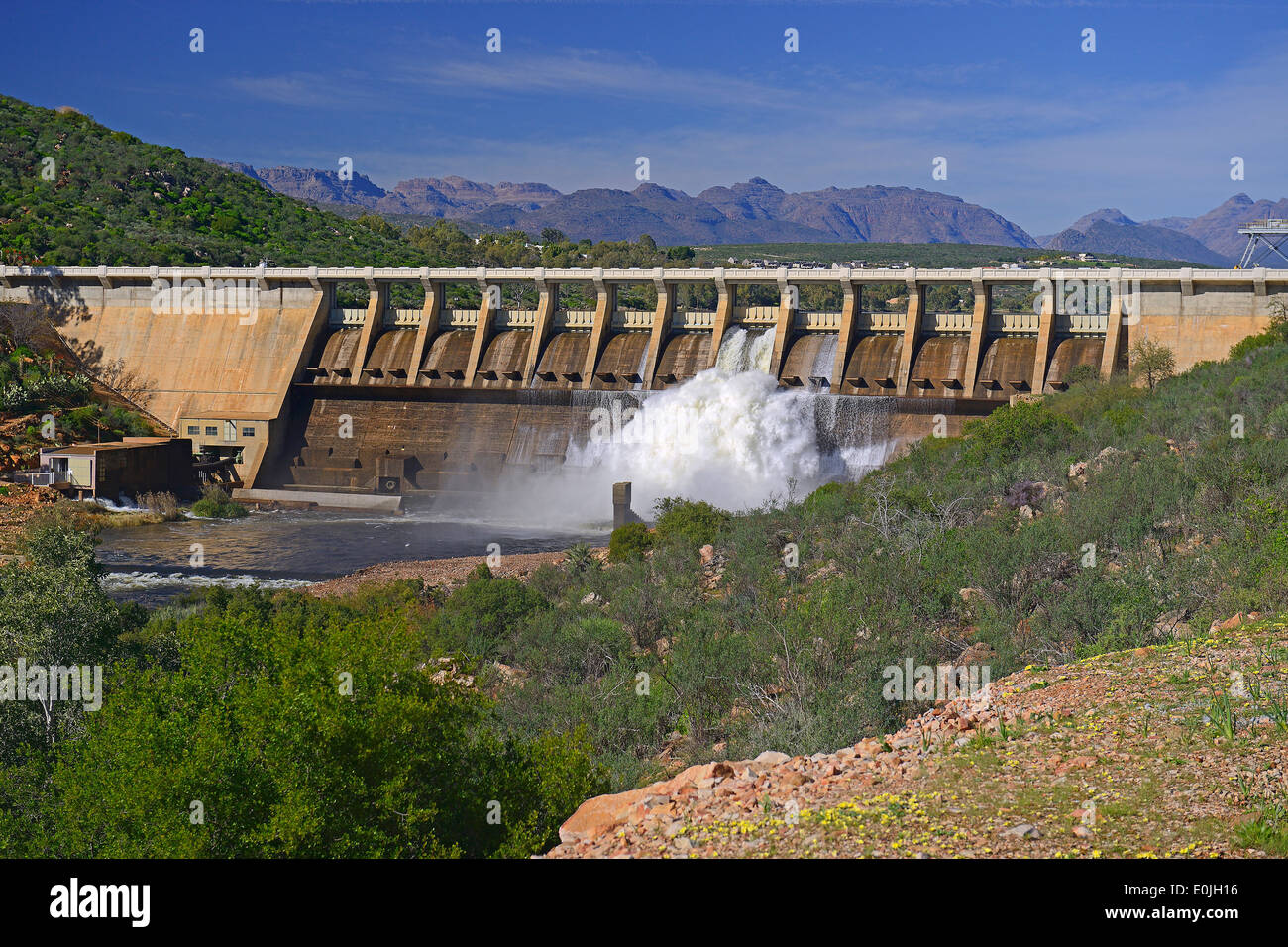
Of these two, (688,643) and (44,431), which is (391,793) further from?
(44,431)

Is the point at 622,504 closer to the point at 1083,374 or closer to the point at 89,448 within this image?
the point at 1083,374

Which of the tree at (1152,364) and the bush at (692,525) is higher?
the tree at (1152,364)

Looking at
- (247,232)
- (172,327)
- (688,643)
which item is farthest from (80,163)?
(688,643)

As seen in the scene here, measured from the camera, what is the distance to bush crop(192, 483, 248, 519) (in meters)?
38.1

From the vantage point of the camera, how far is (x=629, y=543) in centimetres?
2591

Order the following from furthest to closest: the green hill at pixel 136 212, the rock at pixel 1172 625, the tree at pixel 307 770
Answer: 1. the green hill at pixel 136 212
2. the rock at pixel 1172 625
3. the tree at pixel 307 770

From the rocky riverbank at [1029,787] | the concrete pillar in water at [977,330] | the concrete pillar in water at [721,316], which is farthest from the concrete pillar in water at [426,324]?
the rocky riverbank at [1029,787]

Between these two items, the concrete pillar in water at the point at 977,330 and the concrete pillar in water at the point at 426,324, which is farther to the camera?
the concrete pillar in water at the point at 426,324

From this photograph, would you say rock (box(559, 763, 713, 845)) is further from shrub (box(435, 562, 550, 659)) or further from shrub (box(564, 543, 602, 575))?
shrub (box(564, 543, 602, 575))

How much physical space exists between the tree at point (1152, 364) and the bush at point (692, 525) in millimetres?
14379

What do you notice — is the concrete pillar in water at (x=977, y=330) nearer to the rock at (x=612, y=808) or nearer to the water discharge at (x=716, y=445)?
the water discharge at (x=716, y=445)

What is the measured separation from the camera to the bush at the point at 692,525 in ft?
79.4
